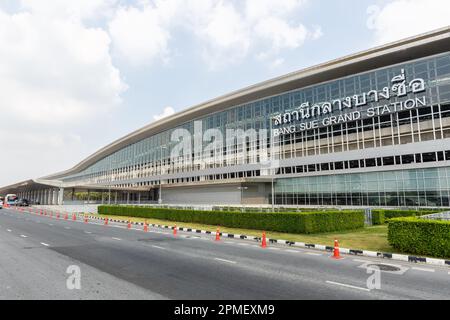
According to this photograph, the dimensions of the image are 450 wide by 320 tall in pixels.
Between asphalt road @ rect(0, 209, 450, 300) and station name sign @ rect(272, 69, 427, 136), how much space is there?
32170 millimetres

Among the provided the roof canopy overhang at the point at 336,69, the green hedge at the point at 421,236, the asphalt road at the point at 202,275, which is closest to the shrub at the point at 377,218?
the green hedge at the point at 421,236

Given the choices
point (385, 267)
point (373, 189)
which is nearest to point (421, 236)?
point (385, 267)

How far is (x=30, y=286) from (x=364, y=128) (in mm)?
41697

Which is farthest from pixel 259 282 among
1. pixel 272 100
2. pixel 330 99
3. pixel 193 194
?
pixel 193 194

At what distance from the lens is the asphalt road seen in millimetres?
7008

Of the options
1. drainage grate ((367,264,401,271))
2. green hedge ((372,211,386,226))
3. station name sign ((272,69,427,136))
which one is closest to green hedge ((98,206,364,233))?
green hedge ((372,211,386,226))

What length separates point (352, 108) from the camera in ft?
139

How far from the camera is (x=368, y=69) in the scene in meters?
42.8

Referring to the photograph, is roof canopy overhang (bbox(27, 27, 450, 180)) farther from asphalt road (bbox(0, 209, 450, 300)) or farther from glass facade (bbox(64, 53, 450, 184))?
asphalt road (bbox(0, 209, 450, 300))

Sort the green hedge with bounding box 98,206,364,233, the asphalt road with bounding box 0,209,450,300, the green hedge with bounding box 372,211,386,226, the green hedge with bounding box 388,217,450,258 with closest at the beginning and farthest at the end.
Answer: the asphalt road with bounding box 0,209,450,300 → the green hedge with bounding box 388,217,450,258 → the green hedge with bounding box 98,206,364,233 → the green hedge with bounding box 372,211,386,226

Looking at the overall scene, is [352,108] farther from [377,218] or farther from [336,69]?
[377,218]

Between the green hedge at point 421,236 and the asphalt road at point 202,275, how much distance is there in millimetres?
1514

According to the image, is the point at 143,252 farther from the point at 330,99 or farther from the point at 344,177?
the point at 330,99

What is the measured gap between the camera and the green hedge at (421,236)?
1187 centimetres
